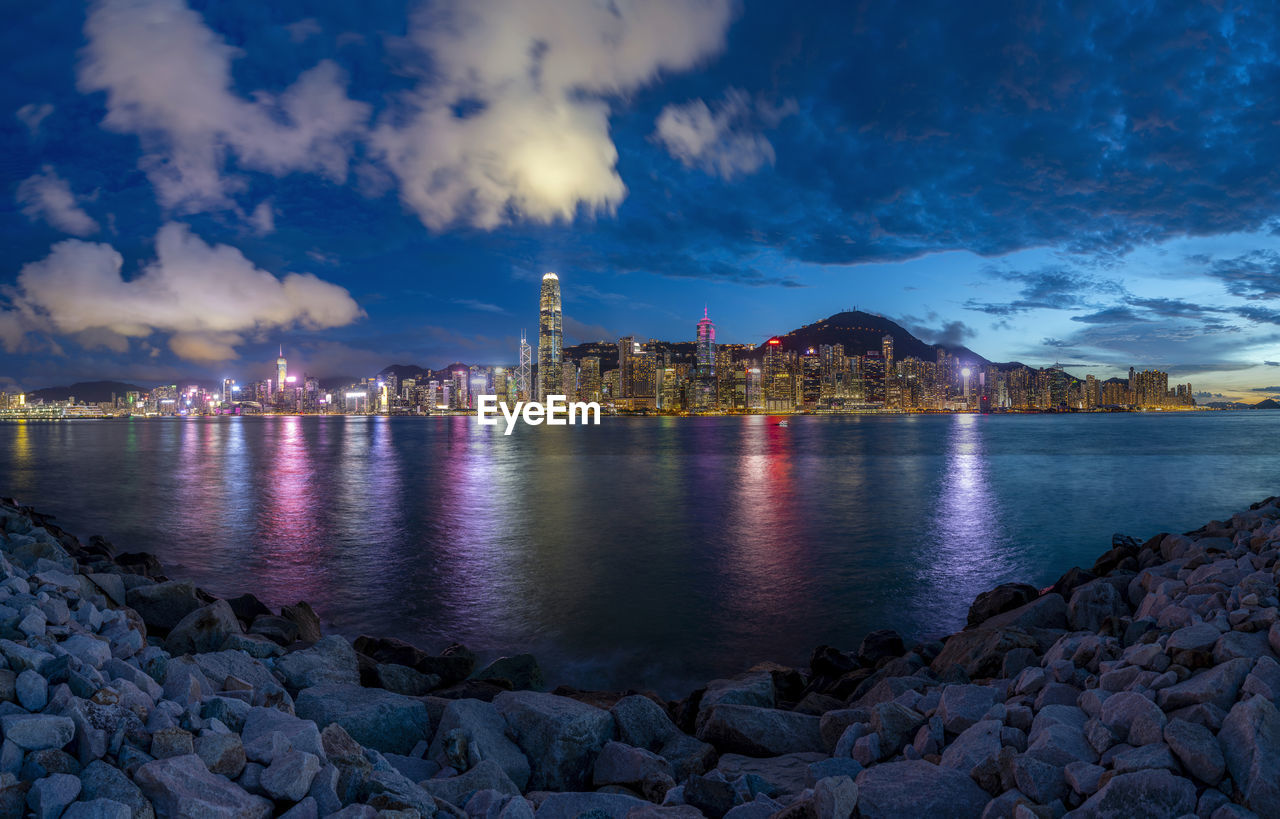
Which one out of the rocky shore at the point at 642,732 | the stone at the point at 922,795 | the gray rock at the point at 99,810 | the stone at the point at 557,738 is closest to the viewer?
the gray rock at the point at 99,810

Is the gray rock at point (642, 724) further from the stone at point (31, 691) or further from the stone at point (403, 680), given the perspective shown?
the stone at point (31, 691)

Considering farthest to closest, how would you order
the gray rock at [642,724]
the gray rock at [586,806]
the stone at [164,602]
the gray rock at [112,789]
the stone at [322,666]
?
the stone at [164,602] → the stone at [322,666] → the gray rock at [642,724] → the gray rock at [586,806] → the gray rock at [112,789]

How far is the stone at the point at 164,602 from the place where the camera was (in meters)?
9.10

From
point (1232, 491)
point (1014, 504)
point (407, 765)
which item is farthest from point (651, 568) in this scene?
point (1232, 491)

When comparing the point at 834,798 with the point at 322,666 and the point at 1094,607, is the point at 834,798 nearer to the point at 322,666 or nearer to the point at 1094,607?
the point at 322,666

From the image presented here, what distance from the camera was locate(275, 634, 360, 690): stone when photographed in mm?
6309

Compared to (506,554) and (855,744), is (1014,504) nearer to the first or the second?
(506,554)

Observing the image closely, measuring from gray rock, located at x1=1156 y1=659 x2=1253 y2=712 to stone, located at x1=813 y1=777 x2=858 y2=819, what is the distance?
233cm

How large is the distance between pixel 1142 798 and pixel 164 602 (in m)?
11.4

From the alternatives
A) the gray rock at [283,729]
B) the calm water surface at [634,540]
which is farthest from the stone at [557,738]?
the calm water surface at [634,540]

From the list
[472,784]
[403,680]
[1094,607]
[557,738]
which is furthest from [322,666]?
[1094,607]

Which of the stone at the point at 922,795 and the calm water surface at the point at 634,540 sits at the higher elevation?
the stone at the point at 922,795

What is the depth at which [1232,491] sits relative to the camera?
34.7 metres

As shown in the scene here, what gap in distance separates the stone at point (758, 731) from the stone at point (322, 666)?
374 cm
